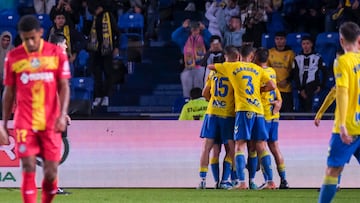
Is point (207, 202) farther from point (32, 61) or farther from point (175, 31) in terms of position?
point (175, 31)

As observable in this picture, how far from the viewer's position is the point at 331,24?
2405 cm

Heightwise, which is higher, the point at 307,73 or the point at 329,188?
the point at 307,73

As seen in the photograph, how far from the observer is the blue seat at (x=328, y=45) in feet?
77.1

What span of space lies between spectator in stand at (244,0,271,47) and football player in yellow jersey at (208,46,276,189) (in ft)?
20.5

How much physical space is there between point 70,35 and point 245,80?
6.84 meters

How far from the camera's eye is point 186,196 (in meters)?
16.6

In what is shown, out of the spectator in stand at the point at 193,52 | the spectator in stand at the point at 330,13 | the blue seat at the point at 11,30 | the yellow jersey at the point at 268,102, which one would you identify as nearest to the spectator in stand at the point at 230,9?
the spectator in stand at the point at 193,52

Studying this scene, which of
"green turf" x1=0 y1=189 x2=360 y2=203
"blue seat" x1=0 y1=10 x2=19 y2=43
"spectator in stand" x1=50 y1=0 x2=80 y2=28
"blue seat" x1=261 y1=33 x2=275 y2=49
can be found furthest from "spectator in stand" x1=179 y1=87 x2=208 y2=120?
"blue seat" x1=0 y1=10 x2=19 y2=43

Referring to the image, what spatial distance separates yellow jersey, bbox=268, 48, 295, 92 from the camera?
864 inches

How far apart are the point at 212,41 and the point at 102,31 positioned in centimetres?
330

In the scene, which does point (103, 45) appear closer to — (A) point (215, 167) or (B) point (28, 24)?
(A) point (215, 167)

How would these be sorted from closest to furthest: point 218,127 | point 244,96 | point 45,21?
1. point 244,96
2. point 218,127
3. point 45,21

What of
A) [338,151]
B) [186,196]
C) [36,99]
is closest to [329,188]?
[338,151]

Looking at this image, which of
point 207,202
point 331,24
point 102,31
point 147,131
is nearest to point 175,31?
point 102,31
